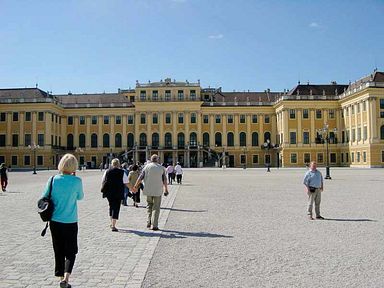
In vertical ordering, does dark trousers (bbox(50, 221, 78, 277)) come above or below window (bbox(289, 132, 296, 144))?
below

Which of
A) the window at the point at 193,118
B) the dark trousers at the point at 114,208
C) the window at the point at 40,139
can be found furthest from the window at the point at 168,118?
the dark trousers at the point at 114,208

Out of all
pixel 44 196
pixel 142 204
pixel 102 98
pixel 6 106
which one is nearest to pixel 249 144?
pixel 102 98

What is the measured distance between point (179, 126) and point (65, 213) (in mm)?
74545

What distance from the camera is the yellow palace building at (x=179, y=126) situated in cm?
7494

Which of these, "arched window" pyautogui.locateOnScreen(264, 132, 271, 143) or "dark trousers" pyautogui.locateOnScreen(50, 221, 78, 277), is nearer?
"dark trousers" pyautogui.locateOnScreen(50, 221, 78, 277)

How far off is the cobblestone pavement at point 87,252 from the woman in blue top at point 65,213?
1.41 feet

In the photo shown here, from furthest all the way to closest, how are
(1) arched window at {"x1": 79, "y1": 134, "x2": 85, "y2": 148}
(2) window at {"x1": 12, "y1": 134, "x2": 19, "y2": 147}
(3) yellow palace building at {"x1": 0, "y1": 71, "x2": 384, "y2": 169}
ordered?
(1) arched window at {"x1": 79, "y1": 134, "x2": 85, "y2": 148} < (2) window at {"x1": 12, "y1": 134, "x2": 19, "y2": 147} < (3) yellow palace building at {"x1": 0, "y1": 71, "x2": 384, "y2": 169}

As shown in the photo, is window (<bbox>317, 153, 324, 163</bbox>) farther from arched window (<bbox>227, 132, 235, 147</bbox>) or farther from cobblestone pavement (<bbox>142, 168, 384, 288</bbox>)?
cobblestone pavement (<bbox>142, 168, 384, 288</bbox>)

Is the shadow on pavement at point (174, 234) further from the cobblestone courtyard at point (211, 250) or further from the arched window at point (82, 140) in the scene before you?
the arched window at point (82, 140)

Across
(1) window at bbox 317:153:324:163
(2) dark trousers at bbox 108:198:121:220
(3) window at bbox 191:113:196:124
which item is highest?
(3) window at bbox 191:113:196:124

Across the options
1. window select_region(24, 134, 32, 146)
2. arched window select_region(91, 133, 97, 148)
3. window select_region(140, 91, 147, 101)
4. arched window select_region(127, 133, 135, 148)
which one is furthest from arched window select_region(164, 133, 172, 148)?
window select_region(24, 134, 32, 146)

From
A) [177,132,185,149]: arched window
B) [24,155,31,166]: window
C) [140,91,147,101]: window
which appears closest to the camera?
[24,155,31,166]: window

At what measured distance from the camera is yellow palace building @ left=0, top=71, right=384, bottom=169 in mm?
74938

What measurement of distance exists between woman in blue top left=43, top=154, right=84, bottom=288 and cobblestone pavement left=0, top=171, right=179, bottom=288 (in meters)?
0.43
